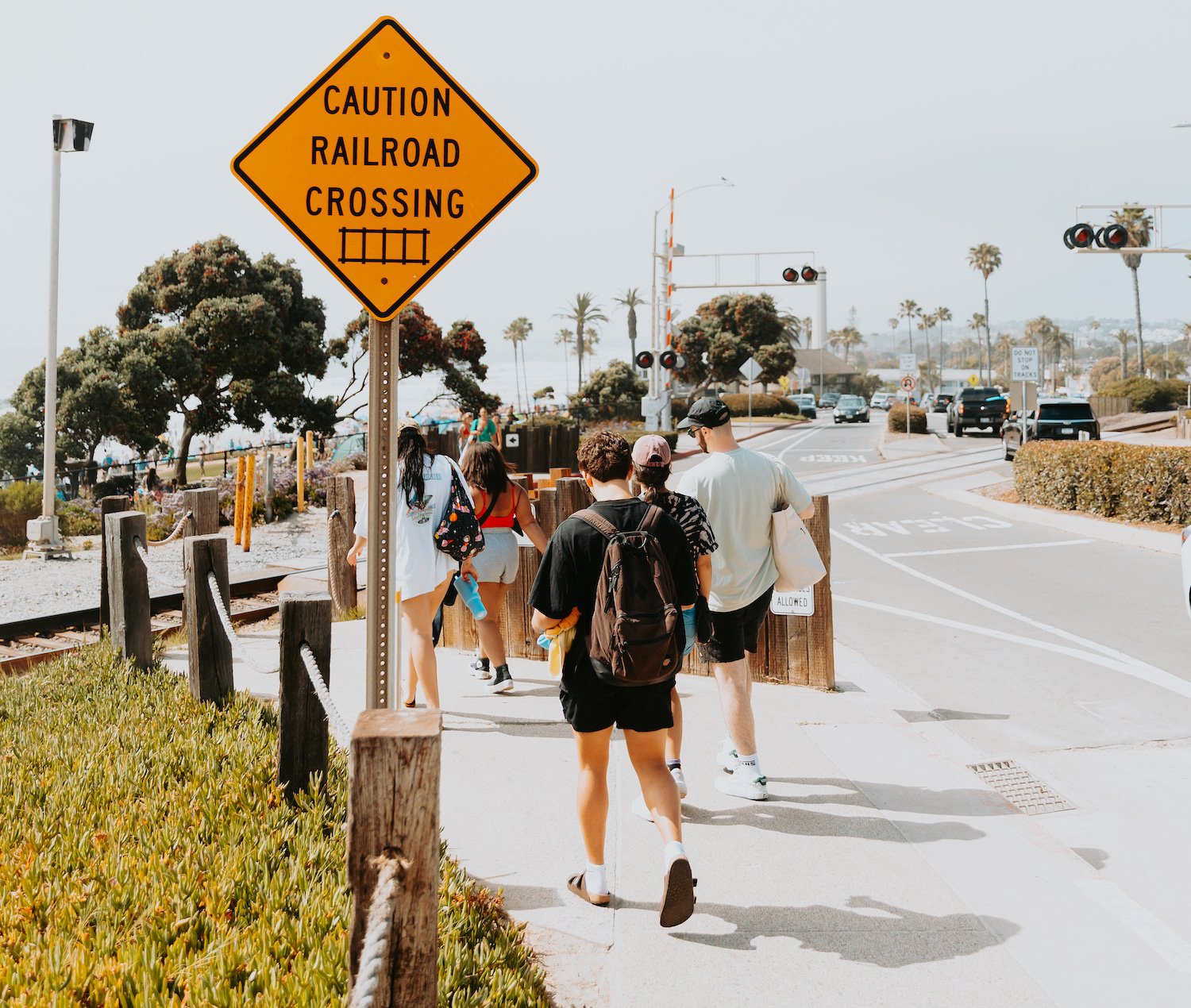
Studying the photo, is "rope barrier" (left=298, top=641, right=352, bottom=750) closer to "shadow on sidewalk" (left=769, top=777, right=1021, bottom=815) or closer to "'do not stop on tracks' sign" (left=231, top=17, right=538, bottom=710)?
"'do not stop on tracks' sign" (left=231, top=17, right=538, bottom=710)

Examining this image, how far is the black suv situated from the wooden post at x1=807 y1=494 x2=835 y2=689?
4080 centimetres

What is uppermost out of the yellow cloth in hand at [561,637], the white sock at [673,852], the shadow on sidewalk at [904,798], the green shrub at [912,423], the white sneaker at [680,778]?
the green shrub at [912,423]

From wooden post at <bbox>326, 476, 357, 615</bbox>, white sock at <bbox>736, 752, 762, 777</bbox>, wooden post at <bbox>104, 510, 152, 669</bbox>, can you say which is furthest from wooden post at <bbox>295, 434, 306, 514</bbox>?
white sock at <bbox>736, 752, 762, 777</bbox>

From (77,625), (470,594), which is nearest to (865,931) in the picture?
(470,594)

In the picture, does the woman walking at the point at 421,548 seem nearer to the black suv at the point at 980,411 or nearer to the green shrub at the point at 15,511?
the green shrub at the point at 15,511

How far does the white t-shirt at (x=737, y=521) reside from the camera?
534cm

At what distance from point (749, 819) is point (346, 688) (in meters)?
3.13

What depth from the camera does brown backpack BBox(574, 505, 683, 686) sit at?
383 centimetres

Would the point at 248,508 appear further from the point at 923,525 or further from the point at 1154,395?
the point at 1154,395

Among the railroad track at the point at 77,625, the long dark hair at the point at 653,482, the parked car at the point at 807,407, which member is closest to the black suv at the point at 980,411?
the parked car at the point at 807,407

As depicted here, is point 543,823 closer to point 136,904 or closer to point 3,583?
point 136,904

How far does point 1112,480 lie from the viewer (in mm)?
18500

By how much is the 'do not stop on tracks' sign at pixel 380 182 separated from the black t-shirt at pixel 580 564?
1.97ft

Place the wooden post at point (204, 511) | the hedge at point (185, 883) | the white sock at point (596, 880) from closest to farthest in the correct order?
the hedge at point (185, 883) → the white sock at point (596, 880) → the wooden post at point (204, 511)
